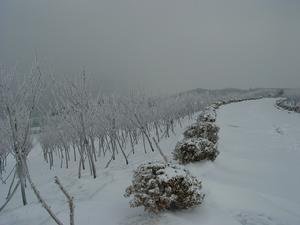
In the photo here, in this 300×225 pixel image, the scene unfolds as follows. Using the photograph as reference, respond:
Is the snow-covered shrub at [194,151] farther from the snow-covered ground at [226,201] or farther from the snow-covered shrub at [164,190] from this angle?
the snow-covered shrub at [164,190]

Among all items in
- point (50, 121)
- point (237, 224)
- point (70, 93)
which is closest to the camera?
point (237, 224)

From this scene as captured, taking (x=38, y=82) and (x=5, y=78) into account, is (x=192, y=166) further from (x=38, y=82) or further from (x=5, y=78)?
(x=5, y=78)

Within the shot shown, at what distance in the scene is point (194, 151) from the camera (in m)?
14.4

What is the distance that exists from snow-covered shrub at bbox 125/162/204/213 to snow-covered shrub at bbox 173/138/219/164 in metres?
5.19

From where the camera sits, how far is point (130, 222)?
28.6 feet

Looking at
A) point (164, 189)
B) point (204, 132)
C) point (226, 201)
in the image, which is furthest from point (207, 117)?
point (164, 189)

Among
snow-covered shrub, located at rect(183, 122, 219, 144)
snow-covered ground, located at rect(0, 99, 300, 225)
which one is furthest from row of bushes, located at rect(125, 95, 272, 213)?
snow-covered shrub, located at rect(183, 122, 219, 144)

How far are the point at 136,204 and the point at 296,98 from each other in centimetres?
10473

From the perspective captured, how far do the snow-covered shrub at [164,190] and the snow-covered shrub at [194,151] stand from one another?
519cm

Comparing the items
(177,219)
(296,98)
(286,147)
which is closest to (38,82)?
(177,219)

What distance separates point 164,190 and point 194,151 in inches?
228

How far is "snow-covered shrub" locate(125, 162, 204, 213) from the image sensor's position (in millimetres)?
8688

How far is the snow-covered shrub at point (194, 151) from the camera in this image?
14.4m

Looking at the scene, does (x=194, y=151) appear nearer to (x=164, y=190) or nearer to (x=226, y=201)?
(x=226, y=201)
